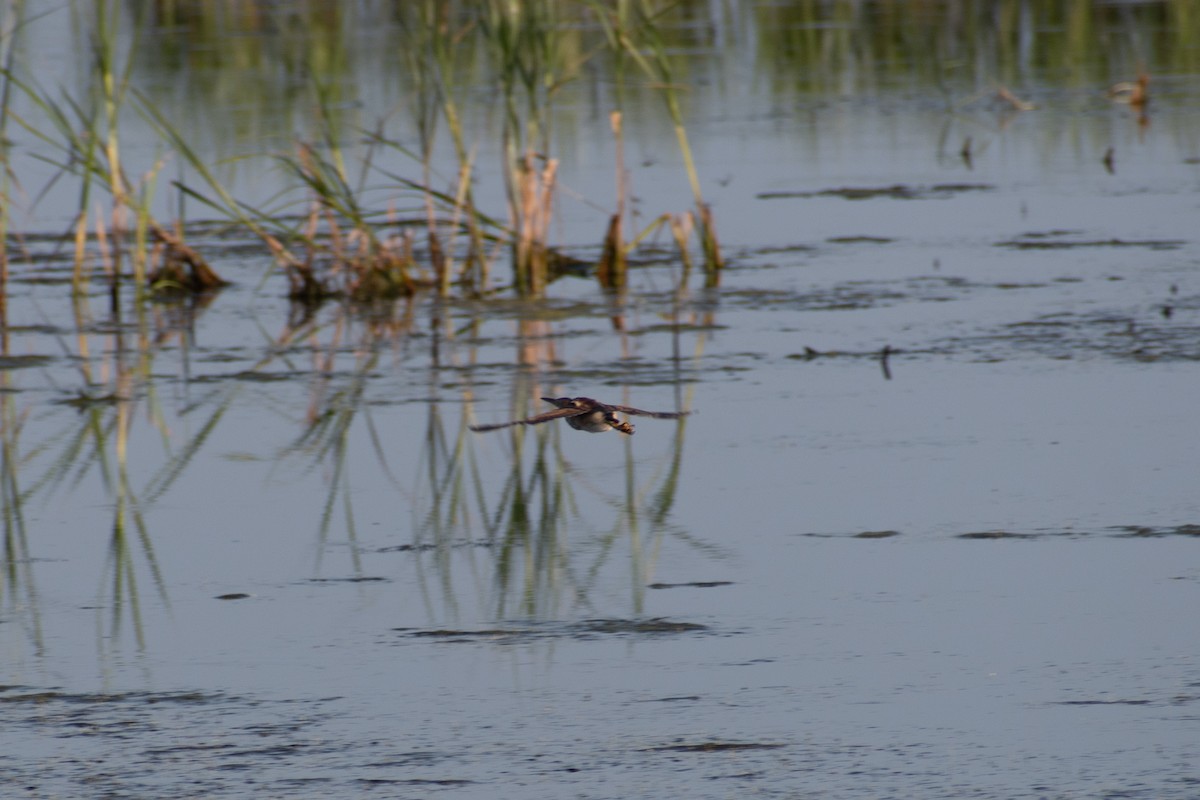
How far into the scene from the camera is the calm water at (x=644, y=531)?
3.39 m

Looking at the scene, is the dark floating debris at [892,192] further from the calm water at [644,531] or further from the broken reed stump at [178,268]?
the broken reed stump at [178,268]

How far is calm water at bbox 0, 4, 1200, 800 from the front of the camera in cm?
339

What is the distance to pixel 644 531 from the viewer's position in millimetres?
4773

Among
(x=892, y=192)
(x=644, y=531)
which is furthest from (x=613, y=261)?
(x=644, y=531)

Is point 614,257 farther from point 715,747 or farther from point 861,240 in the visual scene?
point 715,747

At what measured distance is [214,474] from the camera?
5531 millimetres

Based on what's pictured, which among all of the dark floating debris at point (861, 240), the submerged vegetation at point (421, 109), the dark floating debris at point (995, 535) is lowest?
the dark floating debris at point (995, 535)

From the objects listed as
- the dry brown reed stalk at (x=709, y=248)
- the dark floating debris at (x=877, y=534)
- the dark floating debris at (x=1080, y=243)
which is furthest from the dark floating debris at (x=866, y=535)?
the dark floating debris at (x=1080, y=243)

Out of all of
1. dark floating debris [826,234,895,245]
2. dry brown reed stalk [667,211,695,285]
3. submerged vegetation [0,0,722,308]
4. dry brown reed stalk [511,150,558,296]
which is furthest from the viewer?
dark floating debris [826,234,895,245]

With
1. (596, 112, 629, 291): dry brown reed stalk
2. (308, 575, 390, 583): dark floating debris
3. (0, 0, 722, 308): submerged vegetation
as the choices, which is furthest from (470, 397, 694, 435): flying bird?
(596, 112, 629, 291): dry brown reed stalk

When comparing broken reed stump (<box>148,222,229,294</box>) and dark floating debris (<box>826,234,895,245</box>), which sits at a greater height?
broken reed stump (<box>148,222,229,294</box>)

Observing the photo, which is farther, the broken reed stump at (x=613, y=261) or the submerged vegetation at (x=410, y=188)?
the broken reed stump at (x=613, y=261)

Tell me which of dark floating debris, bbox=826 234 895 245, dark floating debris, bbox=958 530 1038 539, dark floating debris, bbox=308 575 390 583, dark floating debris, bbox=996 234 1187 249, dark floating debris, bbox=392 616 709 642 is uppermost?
dark floating debris, bbox=826 234 895 245

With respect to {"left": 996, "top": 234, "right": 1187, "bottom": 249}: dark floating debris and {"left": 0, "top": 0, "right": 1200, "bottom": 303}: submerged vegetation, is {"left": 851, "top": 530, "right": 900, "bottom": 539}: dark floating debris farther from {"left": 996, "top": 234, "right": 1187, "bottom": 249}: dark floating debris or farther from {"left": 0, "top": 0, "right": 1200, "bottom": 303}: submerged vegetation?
{"left": 996, "top": 234, "right": 1187, "bottom": 249}: dark floating debris
